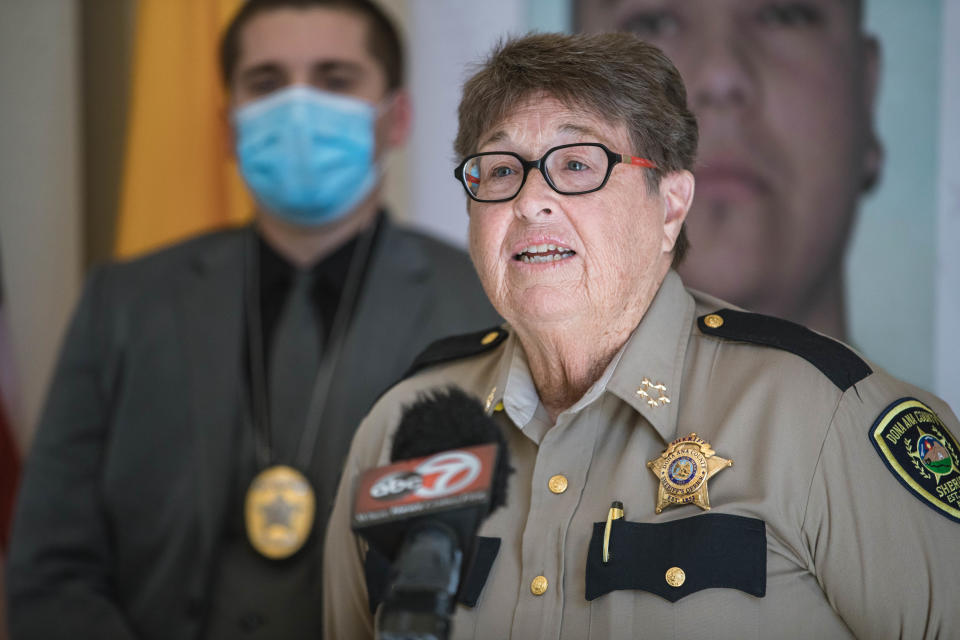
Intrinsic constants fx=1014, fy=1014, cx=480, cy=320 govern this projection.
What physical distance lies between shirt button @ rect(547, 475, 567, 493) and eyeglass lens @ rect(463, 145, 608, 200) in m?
0.49

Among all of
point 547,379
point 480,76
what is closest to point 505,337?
point 547,379

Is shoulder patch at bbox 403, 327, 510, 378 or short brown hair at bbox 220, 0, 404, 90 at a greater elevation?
short brown hair at bbox 220, 0, 404, 90

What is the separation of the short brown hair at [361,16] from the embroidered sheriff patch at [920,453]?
2248mm

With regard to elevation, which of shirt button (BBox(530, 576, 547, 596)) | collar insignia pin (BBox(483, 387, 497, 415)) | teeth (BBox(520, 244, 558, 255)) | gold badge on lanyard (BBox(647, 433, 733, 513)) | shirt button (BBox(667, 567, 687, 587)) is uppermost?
teeth (BBox(520, 244, 558, 255))

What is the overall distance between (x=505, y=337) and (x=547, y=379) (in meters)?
0.24

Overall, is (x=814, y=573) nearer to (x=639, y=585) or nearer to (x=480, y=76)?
(x=639, y=585)

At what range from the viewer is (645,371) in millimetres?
1746

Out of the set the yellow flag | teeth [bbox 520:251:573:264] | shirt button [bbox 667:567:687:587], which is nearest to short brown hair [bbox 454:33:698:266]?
teeth [bbox 520:251:573:264]

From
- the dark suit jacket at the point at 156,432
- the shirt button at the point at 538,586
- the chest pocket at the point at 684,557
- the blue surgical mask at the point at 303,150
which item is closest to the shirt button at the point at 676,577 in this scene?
the chest pocket at the point at 684,557

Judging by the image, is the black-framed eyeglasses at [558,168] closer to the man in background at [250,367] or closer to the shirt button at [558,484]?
the shirt button at [558,484]

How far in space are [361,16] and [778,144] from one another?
141 cm

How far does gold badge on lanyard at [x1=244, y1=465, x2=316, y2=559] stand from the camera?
2787 mm

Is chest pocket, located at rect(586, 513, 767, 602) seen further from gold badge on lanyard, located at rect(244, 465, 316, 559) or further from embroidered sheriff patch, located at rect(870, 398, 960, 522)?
gold badge on lanyard, located at rect(244, 465, 316, 559)

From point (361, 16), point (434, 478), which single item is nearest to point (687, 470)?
point (434, 478)
